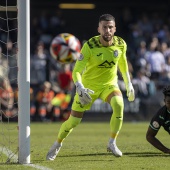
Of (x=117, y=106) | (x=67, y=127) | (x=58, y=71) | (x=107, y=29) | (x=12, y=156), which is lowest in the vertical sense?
(x=58, y=71)

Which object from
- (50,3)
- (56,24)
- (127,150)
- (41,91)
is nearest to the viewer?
(127,150)

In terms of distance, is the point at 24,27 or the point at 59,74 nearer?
the point at 24,27

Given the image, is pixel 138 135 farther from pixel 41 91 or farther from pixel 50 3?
pixel 50 3

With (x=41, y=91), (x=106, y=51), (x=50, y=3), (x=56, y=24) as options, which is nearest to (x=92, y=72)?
(x=106, y=51)

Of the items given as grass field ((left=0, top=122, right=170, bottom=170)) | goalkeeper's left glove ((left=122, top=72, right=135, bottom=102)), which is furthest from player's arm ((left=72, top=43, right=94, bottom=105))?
A: grass field ((left=0, top=122, right=170, bottom=170))

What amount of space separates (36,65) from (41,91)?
1149 mm

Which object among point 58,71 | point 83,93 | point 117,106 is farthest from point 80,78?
point 58,71

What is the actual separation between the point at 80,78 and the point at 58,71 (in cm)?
1332

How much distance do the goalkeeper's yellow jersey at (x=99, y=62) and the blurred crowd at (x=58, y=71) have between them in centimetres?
1031

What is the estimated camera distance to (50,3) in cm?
2955

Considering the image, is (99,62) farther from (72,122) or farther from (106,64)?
(72,122)

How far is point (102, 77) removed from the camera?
9.92m

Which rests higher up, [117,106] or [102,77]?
[102,77]

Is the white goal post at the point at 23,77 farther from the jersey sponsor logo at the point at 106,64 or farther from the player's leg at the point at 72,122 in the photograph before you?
the jersey sponsor logo at the point at 106,64
